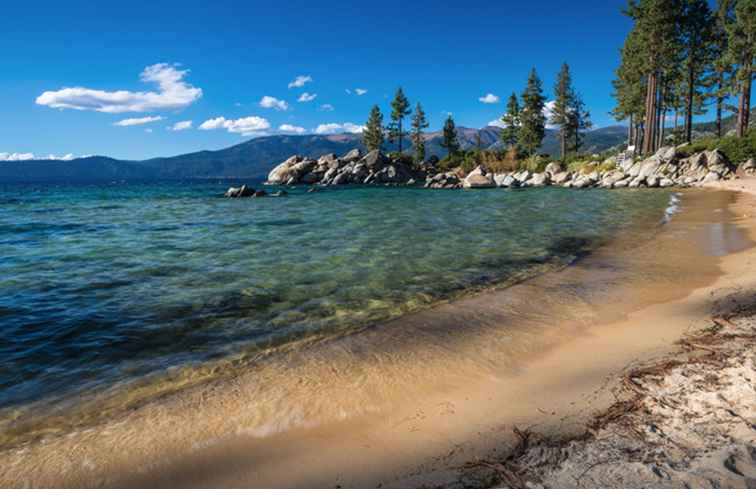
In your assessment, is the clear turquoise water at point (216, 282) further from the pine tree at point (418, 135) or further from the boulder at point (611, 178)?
the pine tree at point (418, 135)

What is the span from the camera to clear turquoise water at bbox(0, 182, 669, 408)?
6.33m

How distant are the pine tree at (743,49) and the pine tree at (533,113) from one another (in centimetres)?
3640

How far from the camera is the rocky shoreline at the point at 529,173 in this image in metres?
39.2

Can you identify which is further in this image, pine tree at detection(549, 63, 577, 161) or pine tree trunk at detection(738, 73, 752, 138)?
pine tree at detection(549, 63, 577, 161)

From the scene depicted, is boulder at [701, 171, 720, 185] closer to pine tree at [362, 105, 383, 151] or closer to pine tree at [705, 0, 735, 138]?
pine tree at [705, 0, 735, 138]

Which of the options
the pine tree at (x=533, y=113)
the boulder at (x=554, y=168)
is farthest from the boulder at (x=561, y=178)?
the pine tree at (x=533, y=113)

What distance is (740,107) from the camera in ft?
138

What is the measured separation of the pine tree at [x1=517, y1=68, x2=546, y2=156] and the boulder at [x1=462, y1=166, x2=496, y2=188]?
73.9ft

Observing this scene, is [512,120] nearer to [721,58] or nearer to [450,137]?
[450,137]

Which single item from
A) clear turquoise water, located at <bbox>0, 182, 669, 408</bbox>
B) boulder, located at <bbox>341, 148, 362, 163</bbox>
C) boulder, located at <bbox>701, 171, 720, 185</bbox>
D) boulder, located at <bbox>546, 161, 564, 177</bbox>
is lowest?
clear turquoise water, located at <bbox>0, 182, 669, 408</bbox>

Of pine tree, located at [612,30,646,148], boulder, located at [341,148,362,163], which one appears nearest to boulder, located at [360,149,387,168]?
boulder, located at [341,148,362,163]

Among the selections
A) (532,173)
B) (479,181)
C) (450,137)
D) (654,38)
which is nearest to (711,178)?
(654,38)

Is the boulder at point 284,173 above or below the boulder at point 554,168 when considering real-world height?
above

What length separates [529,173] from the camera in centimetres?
6219
